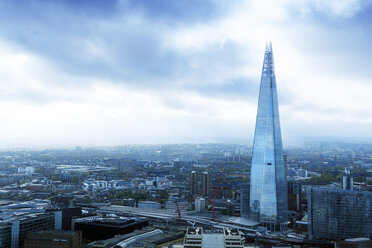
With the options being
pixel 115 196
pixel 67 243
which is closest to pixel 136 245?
pixel 67 243

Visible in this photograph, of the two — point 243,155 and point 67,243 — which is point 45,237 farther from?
point 243,155

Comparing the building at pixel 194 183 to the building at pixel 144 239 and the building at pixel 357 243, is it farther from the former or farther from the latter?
the building at pixel 357 243

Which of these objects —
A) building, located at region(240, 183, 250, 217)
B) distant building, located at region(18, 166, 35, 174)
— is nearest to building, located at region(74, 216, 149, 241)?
building, located at region(240, 183, 250, 217)

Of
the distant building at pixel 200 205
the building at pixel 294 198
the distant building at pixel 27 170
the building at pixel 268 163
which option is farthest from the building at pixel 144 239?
the distant building at pixel 27 170

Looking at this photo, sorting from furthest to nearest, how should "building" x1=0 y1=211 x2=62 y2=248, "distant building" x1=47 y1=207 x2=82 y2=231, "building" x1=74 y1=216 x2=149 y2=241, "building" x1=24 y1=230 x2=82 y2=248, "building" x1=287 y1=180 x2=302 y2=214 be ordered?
"building" x1=287 y1=180 x2=302 y2=214 < "distant building" x1=47 y1=207 x2=82 y2=231 < "building" x1=74 y1=216 x2=149 y2=241 < "building" x1=0 y1=211 x2=62 y2=248 < "building" x1=24 y1=230 x2=82 y2=248

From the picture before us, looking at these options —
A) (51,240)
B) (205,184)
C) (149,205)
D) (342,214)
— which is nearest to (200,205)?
(149,205)

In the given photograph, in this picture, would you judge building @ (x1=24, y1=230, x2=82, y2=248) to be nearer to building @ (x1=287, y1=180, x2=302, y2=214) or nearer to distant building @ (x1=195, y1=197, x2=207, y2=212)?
distant building @ (x1=195, y1=197, x2=207, y2=212)
